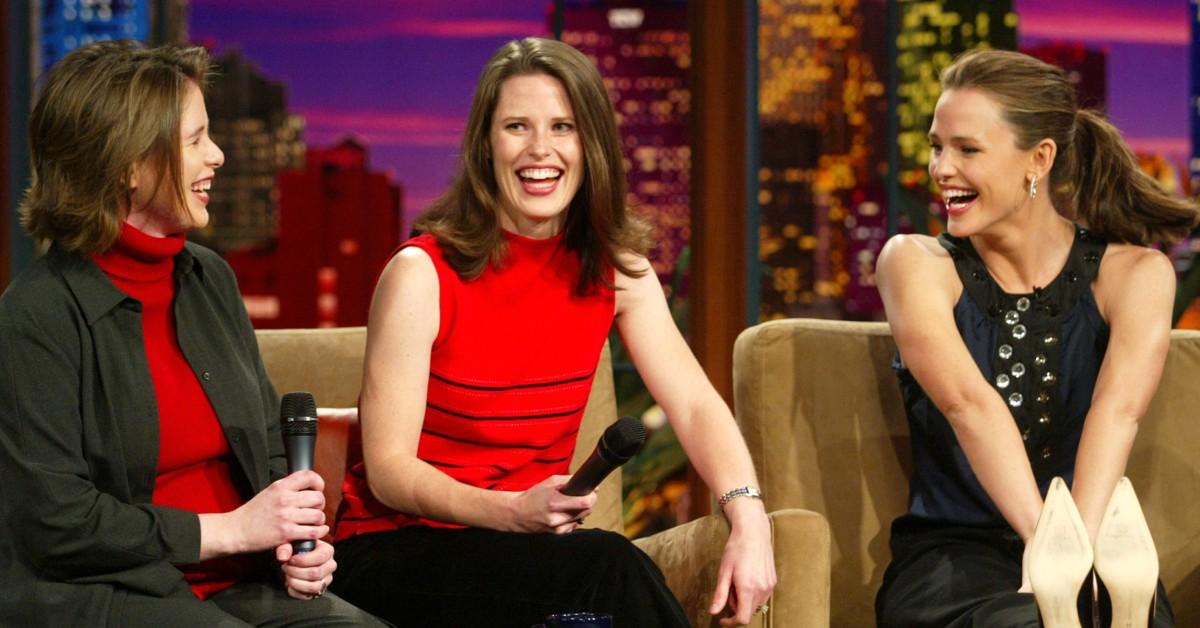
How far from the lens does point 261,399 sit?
219cm

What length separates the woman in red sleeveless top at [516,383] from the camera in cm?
206

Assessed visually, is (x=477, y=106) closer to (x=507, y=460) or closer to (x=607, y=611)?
(x=507, y=460)

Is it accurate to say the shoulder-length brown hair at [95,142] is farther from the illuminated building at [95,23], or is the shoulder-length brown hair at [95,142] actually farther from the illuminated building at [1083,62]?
the illuminated building at [1083,62]

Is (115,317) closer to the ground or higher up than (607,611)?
higher up

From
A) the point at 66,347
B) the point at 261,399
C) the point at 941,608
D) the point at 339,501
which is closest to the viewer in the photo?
the point at 66,347

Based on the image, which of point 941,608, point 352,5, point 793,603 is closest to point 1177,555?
point 941,608

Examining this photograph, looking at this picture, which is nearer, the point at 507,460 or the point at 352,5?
the point at 507,460

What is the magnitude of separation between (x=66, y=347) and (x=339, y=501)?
749mm

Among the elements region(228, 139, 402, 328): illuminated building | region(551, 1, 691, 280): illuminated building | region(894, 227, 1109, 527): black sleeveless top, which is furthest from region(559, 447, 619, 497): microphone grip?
region(228, 139, 402, 328): illuminated building

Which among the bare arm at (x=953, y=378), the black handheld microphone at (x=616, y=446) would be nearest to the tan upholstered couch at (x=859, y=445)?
the bare arm at (x=953, y=378)

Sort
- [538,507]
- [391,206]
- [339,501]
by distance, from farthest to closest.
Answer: [391,206]
[339,501]
[538,507]

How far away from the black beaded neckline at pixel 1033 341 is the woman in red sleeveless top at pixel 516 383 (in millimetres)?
535

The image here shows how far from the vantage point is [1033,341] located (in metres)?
2.58

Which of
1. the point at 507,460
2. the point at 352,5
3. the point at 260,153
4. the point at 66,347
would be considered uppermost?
the point at 352,5
